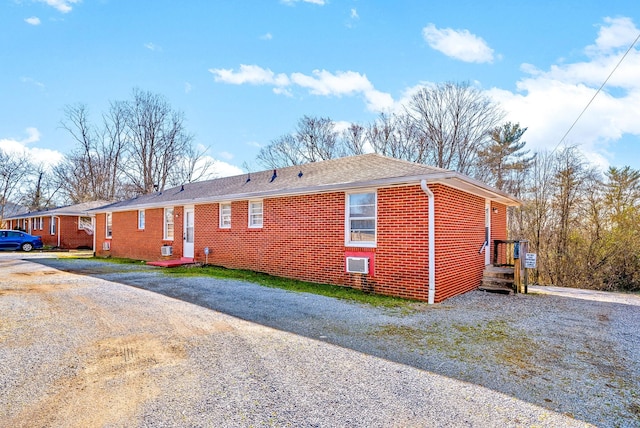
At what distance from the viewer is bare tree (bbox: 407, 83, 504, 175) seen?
2228cm

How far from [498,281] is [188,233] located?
10859mm

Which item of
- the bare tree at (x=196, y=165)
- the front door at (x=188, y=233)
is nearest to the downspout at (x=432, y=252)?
the front door at (x=188, y=233)

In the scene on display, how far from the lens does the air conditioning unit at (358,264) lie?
834 cm

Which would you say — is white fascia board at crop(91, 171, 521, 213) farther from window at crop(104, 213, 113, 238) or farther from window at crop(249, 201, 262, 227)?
window at crop(104, 213, 113, 238)

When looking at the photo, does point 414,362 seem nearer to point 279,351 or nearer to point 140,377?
point 279,351

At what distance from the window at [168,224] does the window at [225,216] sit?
11.2ft

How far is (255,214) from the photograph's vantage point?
11219 mm

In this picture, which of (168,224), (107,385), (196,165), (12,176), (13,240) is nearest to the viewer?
(107,385)

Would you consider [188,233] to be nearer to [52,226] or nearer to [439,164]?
[439,164]

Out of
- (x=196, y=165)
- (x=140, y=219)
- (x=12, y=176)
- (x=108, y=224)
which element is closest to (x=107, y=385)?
(x=140, y=219)

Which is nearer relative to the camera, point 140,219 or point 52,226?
point 140,219

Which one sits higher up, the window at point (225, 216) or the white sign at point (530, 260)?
the window at point (225, 216)

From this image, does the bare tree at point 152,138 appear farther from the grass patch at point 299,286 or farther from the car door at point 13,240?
the grass patch at point 299,286

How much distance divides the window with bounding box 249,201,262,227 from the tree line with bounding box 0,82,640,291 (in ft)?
36.9
